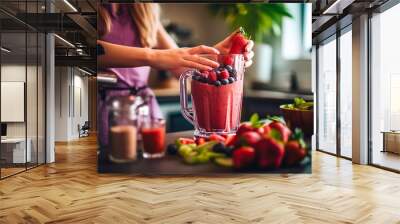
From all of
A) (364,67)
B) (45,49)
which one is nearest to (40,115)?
(45,49)

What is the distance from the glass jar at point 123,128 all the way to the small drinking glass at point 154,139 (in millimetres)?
136

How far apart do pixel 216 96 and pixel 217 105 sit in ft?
0.38

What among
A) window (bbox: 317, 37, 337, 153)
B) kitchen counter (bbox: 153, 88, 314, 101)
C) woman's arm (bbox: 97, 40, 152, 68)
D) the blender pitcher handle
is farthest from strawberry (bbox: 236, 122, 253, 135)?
window (bbox: 317, 37, 337, 153)

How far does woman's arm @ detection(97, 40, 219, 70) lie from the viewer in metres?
5.35

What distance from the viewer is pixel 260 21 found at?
5434 mm

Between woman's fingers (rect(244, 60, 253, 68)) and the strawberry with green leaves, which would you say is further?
woman's fingers (rect(244, 60, 253, 68))

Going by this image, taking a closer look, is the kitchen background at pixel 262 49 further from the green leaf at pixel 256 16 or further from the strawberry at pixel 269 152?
the strawberry at pixel 269 152

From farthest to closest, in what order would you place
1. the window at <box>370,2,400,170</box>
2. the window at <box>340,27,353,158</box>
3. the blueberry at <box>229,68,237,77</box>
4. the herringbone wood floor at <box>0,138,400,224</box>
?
1. the window at <box>340,27,353,158</box>
2. the window at <box>370,2,400,170</box>
3. the blueberry at <box>229,68,237,77</box>
4. the herringbone wood floor at <box>0,138,400,224</box>

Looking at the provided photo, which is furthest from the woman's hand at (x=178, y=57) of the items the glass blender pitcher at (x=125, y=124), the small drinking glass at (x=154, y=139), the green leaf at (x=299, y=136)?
the green leaf at (x=299, y=136)

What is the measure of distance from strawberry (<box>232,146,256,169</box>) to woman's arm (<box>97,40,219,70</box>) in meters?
1.19

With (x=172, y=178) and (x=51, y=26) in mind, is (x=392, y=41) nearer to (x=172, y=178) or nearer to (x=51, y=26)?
(x=172, y=178)

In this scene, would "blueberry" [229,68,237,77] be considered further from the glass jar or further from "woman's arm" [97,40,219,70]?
the glass jar

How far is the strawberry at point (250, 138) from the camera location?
5.22 meters

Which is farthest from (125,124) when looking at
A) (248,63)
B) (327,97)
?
(327,97)
